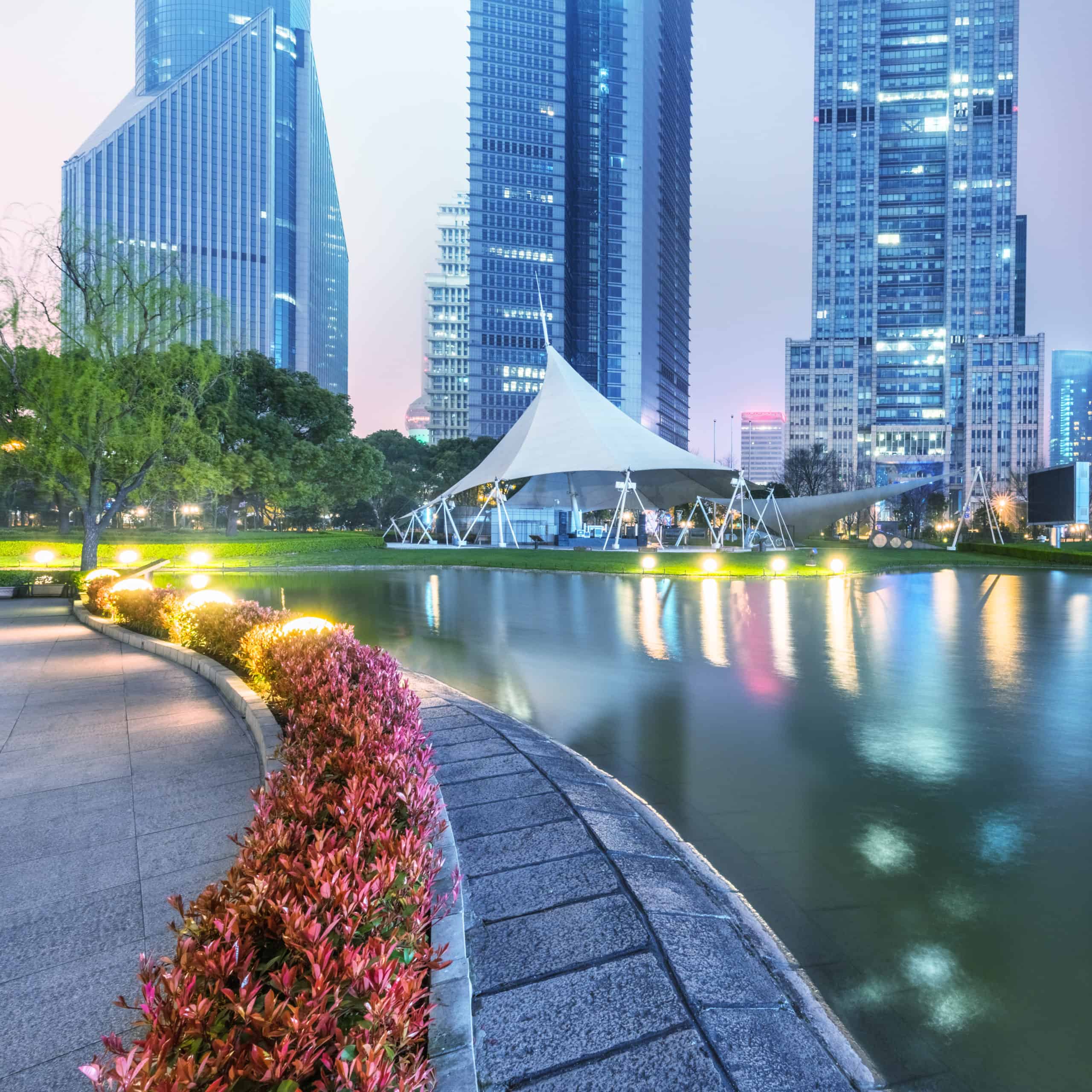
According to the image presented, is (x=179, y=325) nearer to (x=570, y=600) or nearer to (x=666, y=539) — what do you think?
(x=570, y=600)

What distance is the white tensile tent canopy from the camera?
40.6 meters

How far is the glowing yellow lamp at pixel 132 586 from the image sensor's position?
502 inches

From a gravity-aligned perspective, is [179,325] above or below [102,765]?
above

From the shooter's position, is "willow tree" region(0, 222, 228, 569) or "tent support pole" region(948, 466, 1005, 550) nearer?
"willow tree" region(0, 222, 228, 569)

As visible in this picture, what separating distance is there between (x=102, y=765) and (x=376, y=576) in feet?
78.6

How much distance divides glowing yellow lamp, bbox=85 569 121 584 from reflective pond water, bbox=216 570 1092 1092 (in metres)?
5.42

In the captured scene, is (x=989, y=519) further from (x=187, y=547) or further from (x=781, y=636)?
(x=187, y=547)

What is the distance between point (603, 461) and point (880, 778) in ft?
113

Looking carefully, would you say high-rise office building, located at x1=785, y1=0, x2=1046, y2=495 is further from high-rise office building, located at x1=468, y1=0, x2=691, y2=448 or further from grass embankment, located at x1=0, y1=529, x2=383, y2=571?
grass embankment, located at x1=0, y1=529, x2=383, y2=571

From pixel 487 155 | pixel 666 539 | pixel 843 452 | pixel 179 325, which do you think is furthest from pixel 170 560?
pixel 843 452

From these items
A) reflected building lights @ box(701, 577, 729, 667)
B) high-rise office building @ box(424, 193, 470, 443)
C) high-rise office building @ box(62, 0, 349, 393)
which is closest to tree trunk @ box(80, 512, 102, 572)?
reflected building lights @ box(701, 577, 729, 667)

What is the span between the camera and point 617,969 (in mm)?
3139

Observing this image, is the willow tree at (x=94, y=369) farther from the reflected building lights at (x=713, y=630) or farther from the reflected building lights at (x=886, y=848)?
the reflected building lights at (x=886, y=848)

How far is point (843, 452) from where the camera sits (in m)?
148
